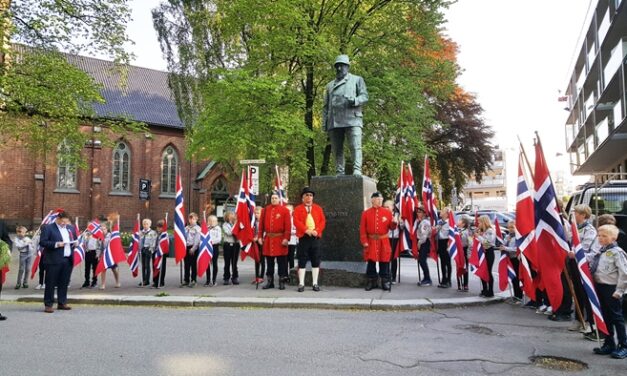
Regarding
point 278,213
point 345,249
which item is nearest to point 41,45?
point 278,213

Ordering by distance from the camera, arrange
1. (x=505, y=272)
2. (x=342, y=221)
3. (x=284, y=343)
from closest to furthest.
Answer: (x=284, y=343), (x=505, y=272), (x=342, y=221)

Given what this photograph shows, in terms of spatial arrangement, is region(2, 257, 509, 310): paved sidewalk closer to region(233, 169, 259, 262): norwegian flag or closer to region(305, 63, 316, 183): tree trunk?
region(233, 169, 259, 262): norwegian flag

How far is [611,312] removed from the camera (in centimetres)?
545

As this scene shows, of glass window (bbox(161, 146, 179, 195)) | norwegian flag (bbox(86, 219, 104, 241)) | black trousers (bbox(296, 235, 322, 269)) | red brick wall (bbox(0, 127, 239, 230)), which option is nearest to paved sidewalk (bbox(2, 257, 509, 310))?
black trousers (bbox(296, 235, 322, 269))

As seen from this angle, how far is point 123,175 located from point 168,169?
3424 mm

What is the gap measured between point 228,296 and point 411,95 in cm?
1172

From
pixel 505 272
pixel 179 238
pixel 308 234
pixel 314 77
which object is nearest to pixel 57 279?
pixel 179 238

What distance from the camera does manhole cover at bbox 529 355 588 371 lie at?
5082 millimetres

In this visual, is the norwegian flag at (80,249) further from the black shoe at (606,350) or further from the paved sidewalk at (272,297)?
the black shoe at (606,350)

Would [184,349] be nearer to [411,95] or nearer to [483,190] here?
[411,95]

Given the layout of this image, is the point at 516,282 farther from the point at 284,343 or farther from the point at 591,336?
the point at 284,343

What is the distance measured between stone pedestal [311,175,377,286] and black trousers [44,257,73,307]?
195 inches

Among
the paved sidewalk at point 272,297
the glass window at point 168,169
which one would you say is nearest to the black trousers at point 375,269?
the paved sidewalk at point 272,297

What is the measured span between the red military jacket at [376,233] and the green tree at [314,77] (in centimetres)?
819
